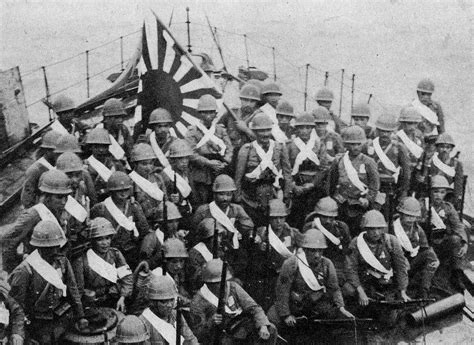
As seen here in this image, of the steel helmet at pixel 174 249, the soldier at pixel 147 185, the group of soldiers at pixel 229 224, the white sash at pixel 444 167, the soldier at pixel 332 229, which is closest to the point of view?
the group of soldiers at pixel 229 224

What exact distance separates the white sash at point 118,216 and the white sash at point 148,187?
26.0 inches

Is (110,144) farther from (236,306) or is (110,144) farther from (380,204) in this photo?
(380,204)

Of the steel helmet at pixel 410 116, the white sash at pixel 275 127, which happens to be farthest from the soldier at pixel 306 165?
the steel helmet at pixel 410 116

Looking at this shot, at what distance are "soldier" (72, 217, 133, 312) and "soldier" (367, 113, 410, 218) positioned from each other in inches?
188

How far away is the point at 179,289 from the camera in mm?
8164

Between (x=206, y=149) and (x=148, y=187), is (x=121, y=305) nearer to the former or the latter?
(x=148, y=187)

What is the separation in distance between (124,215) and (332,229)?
10.6 feet

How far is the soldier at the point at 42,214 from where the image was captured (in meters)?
7.43

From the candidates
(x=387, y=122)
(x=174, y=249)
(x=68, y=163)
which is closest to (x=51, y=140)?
(x=68, y=163)

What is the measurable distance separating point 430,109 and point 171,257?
22.0 feet

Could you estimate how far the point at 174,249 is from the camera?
8.00 m

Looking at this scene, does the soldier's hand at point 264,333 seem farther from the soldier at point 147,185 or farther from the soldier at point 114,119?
the soldier at point 114,119

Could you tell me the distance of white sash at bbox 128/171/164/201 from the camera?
29.4 feet

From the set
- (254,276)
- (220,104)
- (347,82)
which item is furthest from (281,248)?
(347,82)
